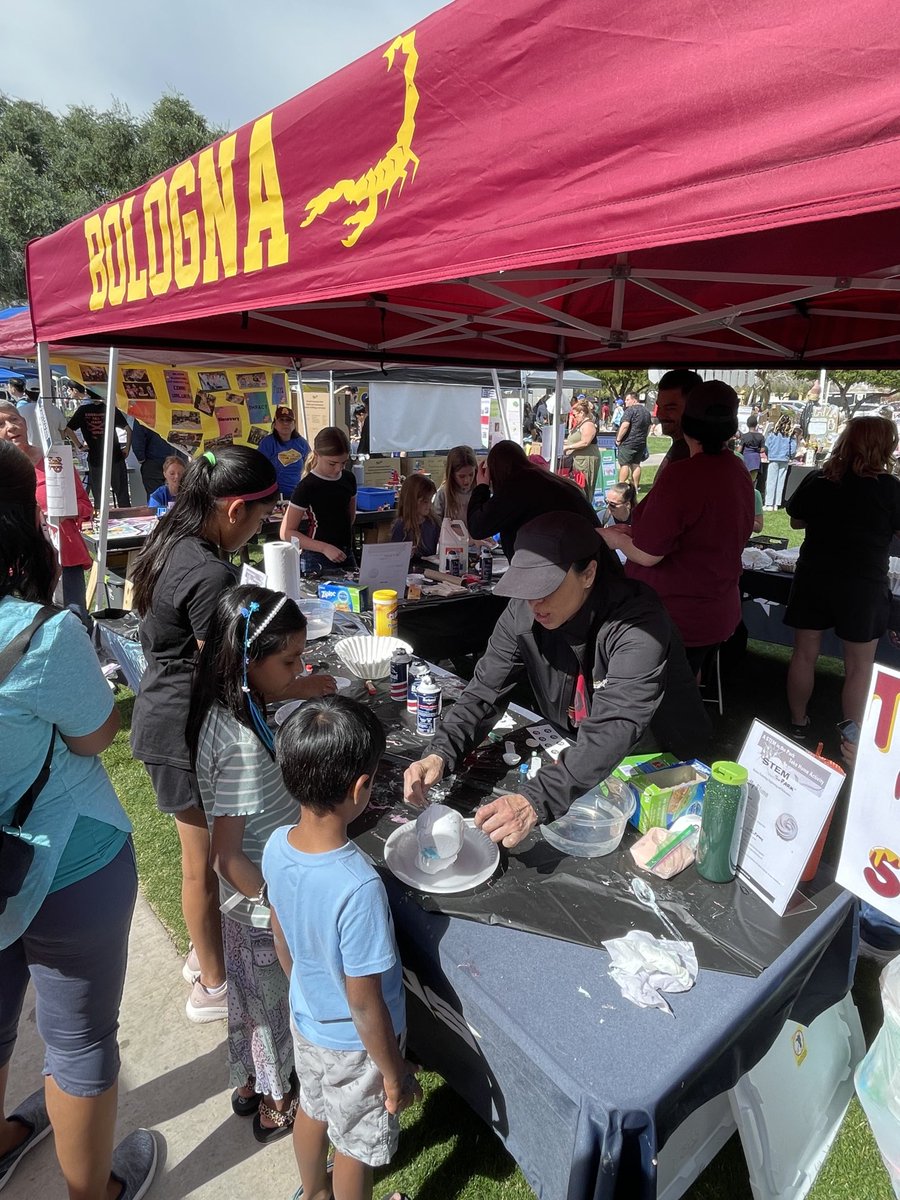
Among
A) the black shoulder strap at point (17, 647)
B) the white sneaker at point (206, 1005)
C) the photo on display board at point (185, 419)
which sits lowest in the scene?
the white sneaker at point (206, 1005)

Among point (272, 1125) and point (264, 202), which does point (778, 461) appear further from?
point (272, 1125)

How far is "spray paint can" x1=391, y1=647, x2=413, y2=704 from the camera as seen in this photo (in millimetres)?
2387

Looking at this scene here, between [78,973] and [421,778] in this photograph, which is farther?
[421,778]

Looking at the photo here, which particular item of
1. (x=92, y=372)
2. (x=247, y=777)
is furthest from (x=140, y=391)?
(x=247, y=777)

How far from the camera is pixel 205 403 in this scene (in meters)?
8.98

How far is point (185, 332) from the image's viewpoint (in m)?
4.25

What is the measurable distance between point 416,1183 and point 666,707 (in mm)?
1383

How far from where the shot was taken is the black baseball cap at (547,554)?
1627mm

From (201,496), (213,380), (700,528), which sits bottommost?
(700,528)

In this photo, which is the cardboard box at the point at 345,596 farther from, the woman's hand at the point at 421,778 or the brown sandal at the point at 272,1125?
the brown sandal at the point at 272,1125

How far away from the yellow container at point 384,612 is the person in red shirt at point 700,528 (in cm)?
100

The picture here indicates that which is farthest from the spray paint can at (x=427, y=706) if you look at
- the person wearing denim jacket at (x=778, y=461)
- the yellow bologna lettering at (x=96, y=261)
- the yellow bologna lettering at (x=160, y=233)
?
the person wearing denim jacket at (x=778, y=461)

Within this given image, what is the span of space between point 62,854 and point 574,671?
1.34 metres

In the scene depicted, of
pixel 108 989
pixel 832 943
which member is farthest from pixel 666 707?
pixel 108 989
